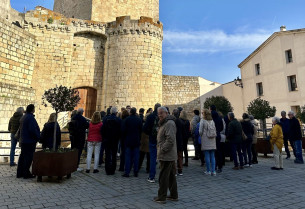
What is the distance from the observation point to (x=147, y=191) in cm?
401

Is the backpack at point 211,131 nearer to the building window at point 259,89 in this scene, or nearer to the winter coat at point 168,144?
the winter coat at point 168,144

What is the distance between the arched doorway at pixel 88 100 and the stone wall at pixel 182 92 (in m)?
8.51

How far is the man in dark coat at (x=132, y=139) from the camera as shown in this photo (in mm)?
5207

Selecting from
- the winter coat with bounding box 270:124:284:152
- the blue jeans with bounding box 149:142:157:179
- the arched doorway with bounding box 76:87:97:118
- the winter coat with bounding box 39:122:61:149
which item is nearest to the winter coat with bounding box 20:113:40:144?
the winter coat with bounding box 39:122:61:149

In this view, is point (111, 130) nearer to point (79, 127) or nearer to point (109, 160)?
point (109, 160)

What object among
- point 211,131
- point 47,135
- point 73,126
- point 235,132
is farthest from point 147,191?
point 235,132

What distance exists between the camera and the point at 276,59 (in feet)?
66.0

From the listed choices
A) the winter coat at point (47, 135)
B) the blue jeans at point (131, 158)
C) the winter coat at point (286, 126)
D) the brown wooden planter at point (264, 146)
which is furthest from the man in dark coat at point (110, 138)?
the winter coat at point (286, 126)

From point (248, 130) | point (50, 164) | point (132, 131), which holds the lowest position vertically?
point (50, 164)

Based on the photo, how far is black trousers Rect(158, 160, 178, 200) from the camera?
343 centimetres

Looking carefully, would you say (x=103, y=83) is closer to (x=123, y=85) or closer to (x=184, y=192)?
(x=123, y=85)

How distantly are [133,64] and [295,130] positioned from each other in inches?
416

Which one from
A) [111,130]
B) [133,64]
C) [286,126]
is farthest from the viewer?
[133,64]

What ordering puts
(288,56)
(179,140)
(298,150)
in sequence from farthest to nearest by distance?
(288,56) < (298,150) < (179,140)
